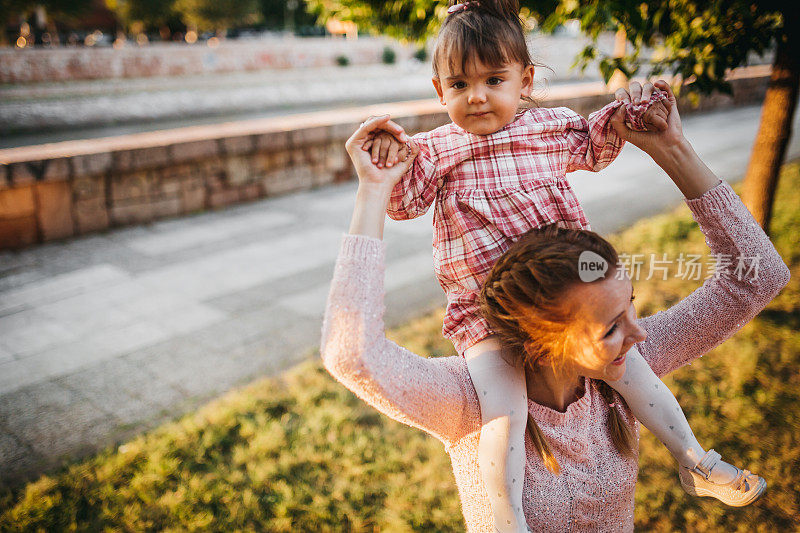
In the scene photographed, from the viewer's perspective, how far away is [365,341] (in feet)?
3.61

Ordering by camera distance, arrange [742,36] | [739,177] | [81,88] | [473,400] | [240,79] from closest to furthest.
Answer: [473,400] < [742,36] < [739,177] < [81,88] < [240,79]

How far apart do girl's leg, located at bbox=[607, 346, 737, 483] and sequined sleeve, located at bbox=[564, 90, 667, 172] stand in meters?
0.50

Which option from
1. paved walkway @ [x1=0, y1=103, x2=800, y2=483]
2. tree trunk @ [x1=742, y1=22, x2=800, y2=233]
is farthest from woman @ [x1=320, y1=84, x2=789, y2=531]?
tree trunk @ [x1=742, y1=22, x2=800, y2=233]

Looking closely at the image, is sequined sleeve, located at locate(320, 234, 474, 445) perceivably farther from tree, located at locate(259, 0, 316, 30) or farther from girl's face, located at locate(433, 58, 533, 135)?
tree, located at locate(259, 0, 316, 30)

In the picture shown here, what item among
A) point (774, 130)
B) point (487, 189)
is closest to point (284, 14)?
point (774, 130)

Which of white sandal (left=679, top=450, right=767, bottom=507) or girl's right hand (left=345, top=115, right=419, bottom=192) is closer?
girl's right hand (left=345, top=115, right=419, bottom=192)

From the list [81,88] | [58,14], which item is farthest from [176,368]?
[58,14]

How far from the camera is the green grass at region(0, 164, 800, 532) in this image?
99.7 inches

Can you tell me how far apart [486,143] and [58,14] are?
127ft

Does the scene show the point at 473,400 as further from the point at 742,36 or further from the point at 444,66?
the point at 742,36

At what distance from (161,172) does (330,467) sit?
4.70 meters

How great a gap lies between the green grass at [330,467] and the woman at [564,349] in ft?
4.14

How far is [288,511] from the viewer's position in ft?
8.48

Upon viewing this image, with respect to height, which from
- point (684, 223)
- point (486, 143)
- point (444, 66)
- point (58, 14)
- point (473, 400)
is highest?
point (58, 14)
